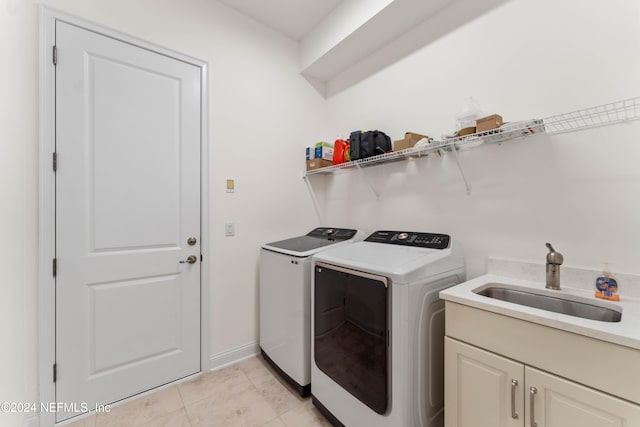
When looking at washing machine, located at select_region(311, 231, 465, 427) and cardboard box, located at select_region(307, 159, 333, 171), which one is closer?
washing machine, located at select_region(311, 231, 465, 427)

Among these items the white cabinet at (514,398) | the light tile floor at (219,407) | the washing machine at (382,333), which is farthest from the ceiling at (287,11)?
the light tile floor at (219,407)

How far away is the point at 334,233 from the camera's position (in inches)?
92.9

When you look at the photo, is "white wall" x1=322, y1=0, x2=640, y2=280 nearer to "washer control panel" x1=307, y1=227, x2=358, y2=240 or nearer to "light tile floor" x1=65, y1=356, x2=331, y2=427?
"washer control panel" x1=307, y1=227, x2=358, y2=240

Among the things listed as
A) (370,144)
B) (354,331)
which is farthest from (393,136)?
(354,331)

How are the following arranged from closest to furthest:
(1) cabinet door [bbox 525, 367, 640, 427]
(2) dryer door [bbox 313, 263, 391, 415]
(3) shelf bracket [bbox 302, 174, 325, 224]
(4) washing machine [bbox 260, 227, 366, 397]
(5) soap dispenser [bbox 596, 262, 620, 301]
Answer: (1) cabinet door [bbox 525, 367, 640, 427], (5) soap dispenser [bbox 596, 262, 620, 301], (2) dryer door [bbox 313, 263, 391, 415], (4) washing machine [bbox 260, 227, 366, 397], (3) shelf bracket [bbox 302, 174, 325, 224]

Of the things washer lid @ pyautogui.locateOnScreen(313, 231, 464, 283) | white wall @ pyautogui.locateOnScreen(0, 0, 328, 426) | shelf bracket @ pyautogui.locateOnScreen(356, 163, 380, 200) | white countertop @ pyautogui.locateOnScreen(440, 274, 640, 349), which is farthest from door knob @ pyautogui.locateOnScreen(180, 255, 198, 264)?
white countertop @ pyautogui.locateOnScreen(440, 274, 640, 349)

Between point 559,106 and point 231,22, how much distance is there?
2.41 m

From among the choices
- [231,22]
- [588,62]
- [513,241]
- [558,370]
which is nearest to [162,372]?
[558,370]

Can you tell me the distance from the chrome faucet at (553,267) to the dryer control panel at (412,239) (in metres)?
0.47

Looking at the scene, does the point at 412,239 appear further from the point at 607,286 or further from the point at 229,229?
the point at 229,229

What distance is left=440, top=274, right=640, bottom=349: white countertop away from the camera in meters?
0.84

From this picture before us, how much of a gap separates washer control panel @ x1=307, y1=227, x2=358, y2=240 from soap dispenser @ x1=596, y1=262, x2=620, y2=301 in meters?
1.40

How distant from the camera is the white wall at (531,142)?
1.23 metres

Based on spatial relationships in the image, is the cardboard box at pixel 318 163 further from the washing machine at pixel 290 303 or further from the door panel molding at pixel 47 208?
the door panel molding at pixel 47 208
